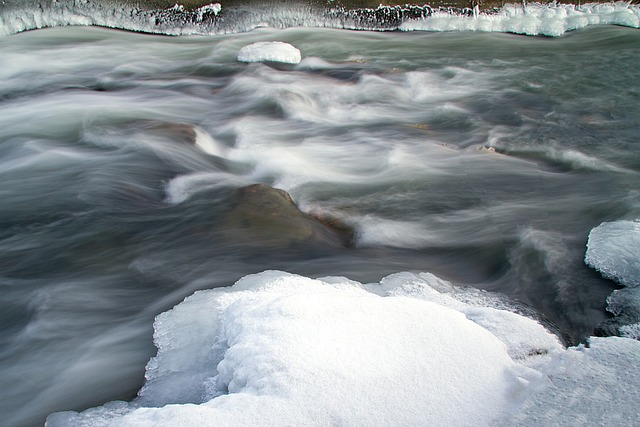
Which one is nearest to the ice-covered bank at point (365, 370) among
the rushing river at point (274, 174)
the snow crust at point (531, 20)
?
the rushing river at point (274, 174)

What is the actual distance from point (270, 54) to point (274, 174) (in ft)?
12.6

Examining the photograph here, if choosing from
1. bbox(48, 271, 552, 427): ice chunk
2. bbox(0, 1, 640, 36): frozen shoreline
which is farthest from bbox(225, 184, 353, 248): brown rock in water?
bbox(0, 1, 640, 36): frozen shoreline

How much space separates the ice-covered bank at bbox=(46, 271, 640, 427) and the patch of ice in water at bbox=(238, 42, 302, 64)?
6.02 meters

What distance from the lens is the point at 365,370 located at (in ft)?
6.08

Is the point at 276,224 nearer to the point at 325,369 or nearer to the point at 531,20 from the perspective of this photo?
the point at 325,369

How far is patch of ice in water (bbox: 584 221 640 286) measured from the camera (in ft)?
9.63

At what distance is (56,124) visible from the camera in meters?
5.57

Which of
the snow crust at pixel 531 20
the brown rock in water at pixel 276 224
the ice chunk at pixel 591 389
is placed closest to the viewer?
the ice chunk at pixel 591 389

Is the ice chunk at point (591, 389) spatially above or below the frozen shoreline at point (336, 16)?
below

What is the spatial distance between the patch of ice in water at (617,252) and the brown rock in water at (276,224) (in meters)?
1.31

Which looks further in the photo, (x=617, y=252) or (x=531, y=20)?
(x=531, y=20)

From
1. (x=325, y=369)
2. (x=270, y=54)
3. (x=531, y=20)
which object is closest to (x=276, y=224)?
(x=325, y=369)

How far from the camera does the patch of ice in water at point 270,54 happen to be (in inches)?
314

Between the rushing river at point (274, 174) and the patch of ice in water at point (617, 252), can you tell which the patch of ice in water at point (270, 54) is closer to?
the rushing river at point (274, 174)
